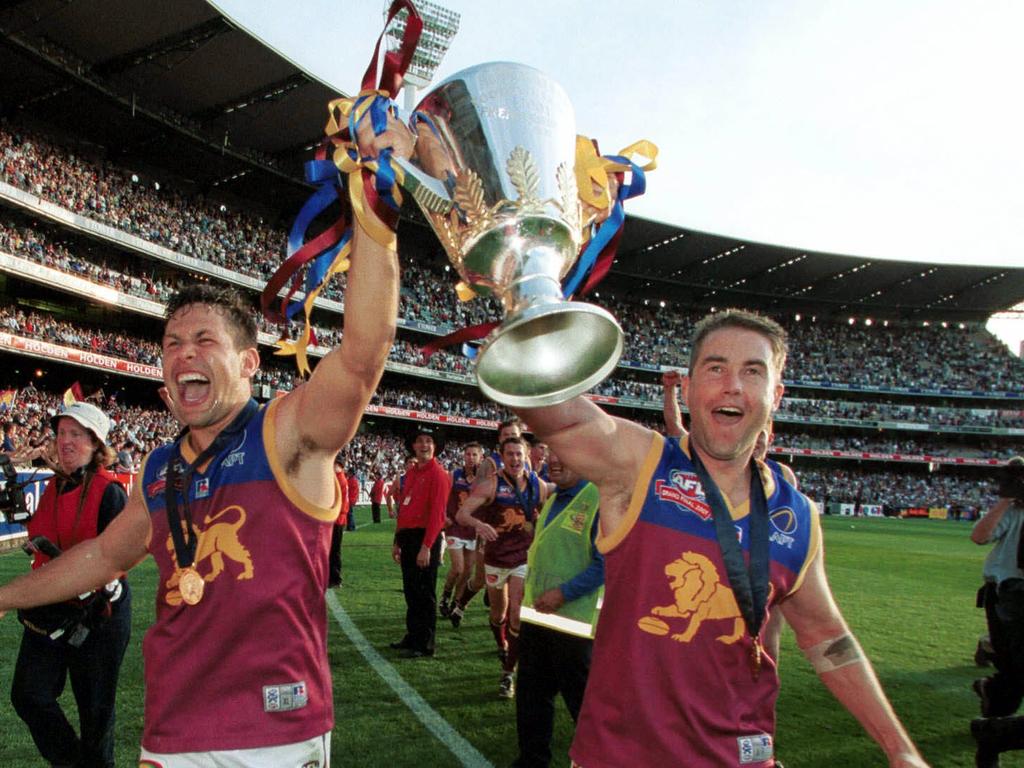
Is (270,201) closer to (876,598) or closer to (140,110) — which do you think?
(140,110)

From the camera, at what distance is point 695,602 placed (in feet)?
7.10

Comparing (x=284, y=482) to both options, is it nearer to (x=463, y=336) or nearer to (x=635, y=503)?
(x=463, y=336)

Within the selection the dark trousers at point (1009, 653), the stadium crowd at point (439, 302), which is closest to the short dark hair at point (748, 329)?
the dark trousers at point (1009, 653)

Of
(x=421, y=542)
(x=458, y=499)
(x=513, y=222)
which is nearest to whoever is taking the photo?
(x=513, y=222)

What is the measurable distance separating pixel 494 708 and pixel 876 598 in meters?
9.11

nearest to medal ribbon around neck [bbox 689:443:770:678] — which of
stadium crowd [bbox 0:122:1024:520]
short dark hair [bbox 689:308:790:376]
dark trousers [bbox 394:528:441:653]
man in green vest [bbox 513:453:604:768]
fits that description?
short dark hair [bbox 689:308:790:376]

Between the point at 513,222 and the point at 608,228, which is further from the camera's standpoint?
the point at 608,228

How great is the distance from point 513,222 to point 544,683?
3.61m

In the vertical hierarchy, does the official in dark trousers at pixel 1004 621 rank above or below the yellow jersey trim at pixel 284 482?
below

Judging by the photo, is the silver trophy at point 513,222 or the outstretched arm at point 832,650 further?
the outstretched arm at point 832,650

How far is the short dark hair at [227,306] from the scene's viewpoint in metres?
2.61

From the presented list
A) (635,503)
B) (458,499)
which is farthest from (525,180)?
(458,499)

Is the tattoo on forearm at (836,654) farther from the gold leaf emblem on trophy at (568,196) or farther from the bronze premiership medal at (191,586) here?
the bronze premiership medal at (191,586)

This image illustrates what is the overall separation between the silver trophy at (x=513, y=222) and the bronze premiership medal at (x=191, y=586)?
1189 millimetres
